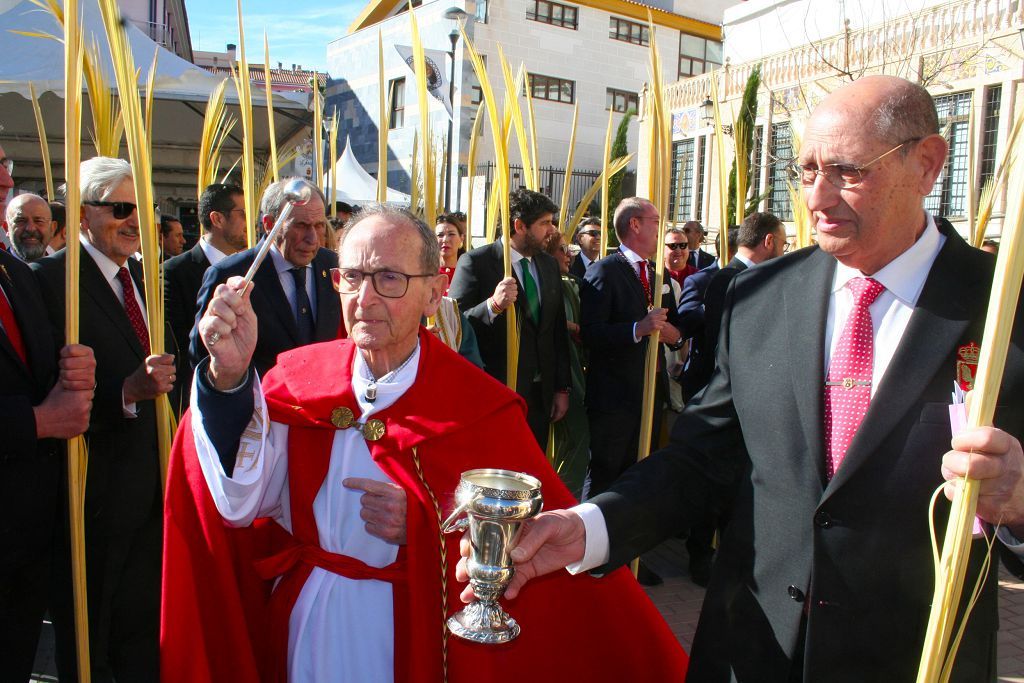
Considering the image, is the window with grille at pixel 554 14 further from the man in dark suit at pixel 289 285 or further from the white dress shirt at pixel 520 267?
the man in dark suit at pixel 289 285

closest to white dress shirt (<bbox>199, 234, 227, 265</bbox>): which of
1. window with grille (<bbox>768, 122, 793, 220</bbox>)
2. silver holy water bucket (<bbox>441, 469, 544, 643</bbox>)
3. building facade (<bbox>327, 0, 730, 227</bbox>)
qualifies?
silver holy water bucket (<bbox>441, 469, 544, 643</bbox>)

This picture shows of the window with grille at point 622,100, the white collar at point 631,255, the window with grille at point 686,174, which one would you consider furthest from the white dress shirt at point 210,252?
the window with grille at point 622,100

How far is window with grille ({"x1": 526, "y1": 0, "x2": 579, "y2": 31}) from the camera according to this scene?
91.7ft

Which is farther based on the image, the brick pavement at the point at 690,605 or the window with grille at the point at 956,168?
the window with grille at the point at 956,168

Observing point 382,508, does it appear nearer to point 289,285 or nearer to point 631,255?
point 289,285

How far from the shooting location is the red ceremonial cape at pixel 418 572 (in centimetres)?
214

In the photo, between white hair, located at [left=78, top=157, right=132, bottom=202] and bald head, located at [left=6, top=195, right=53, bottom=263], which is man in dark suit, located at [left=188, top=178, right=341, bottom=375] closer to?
white hair, located at [left=78, top=157, right=132, bottom=202]

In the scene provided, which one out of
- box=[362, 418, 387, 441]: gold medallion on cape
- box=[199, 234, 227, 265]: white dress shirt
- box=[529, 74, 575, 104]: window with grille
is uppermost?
box=[529, 74, 575, 104]: window with grille

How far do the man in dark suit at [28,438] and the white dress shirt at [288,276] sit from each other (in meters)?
1.31

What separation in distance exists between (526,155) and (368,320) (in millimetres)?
2163

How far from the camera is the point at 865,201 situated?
5.67 ft

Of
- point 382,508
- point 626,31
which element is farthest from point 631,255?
point 626,31

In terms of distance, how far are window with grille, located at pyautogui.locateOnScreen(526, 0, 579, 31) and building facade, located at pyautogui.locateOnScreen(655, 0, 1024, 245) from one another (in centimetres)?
770

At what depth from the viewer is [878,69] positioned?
1375cm
